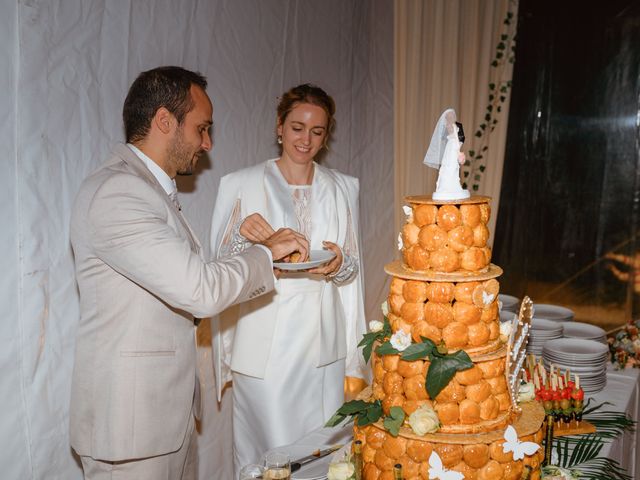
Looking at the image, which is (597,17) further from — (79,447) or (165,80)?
(79,447)

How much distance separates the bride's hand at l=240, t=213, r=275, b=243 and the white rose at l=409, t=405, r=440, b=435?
3.84 feet

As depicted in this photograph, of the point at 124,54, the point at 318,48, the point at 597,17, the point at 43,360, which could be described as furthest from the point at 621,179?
the point at 43,360

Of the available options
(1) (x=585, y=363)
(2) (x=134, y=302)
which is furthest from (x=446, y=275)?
(1) (x=585, y=363)

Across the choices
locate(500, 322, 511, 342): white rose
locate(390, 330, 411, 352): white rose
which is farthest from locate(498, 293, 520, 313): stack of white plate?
locate(390, 330, 411, 352): white rose

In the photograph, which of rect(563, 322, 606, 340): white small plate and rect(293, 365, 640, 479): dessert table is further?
rect(563, 322, 606, 340): white small plate

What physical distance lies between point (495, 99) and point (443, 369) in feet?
10.1

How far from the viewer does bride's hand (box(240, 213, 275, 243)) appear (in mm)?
2711

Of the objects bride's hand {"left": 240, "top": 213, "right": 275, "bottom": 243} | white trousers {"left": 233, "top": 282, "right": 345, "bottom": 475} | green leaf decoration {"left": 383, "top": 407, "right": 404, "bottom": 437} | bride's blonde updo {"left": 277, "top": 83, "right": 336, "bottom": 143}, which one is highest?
bride's blonde updo {"left": 277, "top": 83, "right": 336, "bottom": 143}

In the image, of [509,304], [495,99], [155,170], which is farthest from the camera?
[495,99]

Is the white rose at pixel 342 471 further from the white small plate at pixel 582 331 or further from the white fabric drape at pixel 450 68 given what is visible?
the white fabric drape at pixel 450 68

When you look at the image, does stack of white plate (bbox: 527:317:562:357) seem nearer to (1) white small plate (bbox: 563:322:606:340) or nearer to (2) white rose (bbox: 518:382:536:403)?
(1) white small plate (bbox: 563:322:606:340)

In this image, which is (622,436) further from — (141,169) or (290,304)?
(141,169)

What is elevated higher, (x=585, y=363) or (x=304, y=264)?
(x=304, y=264)

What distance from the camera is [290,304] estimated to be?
296 cm
